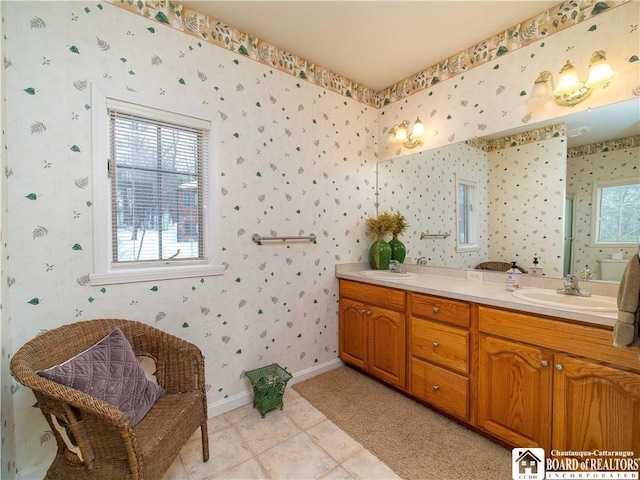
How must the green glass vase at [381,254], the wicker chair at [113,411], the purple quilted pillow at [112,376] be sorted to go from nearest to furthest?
→ the wicker chair at [113,411] < the purple quilted pillow at [112,376] < the green glass vase at [381,254]

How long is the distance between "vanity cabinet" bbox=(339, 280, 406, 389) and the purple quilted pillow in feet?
5.01

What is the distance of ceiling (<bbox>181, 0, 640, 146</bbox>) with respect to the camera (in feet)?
5.70

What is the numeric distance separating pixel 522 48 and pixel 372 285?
1.98 meters

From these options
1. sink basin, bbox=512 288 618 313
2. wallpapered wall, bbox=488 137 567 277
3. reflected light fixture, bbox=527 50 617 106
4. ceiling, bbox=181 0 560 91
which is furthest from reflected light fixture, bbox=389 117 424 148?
sink basin, bbox=512 288 618 313

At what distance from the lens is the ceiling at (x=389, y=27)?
5.70 feet

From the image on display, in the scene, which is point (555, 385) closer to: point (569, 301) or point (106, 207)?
point (569, 301)

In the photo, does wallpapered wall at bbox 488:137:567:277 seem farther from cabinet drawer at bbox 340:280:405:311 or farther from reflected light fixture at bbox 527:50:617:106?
cabinet drawer at bbox 340:280:405:311

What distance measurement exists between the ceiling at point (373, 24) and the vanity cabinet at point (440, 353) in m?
1.87

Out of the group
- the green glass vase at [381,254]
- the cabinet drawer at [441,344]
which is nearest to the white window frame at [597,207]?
the cabinet drawer at [441,344]

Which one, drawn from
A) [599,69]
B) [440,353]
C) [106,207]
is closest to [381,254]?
[440,353]

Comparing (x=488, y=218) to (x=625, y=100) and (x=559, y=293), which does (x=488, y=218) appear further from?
(x=625, y=100)

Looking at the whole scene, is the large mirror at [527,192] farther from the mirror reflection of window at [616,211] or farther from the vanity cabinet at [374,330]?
the vanity cabinet at [374,330]

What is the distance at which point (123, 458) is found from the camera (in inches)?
41.7

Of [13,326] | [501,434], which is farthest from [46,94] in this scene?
[501,434]
